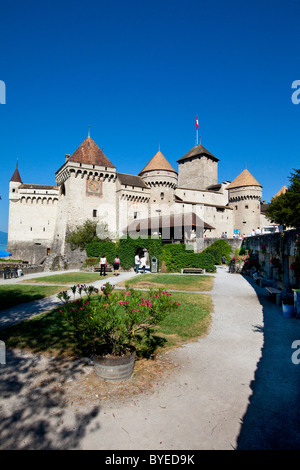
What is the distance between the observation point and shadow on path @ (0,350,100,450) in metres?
3.08

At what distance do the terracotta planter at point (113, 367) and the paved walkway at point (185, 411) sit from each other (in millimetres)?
555

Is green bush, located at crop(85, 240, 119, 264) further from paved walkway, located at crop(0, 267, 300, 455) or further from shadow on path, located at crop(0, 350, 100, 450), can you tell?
shadow on path, located at crop(0, 350, 100, 450)

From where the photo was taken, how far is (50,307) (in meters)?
9.47

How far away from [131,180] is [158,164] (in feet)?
17.1

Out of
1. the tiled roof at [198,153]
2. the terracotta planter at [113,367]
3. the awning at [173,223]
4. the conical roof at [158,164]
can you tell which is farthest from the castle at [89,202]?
the terracotta planter at [113,367]

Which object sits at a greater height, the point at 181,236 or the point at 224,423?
the point at 181,236

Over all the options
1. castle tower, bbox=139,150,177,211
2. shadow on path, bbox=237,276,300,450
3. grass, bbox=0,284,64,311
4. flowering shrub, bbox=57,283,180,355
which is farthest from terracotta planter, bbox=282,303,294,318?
castle tower, bbox=139,150,177,211

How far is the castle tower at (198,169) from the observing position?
55.1 meters

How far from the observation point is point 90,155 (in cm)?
3897

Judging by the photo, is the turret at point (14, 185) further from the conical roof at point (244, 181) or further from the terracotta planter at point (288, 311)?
the terracotta planter at point (288, 311)

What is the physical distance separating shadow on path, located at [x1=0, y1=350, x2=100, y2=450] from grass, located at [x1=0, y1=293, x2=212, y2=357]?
28.0 inches
